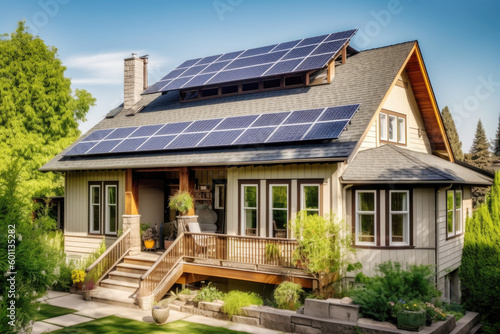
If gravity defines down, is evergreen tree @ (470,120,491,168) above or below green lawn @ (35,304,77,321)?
above

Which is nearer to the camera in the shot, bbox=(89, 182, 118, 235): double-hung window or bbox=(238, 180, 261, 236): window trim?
bbox=(238, 180, 261, 236): window trim

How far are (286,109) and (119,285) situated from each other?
8.15 metres

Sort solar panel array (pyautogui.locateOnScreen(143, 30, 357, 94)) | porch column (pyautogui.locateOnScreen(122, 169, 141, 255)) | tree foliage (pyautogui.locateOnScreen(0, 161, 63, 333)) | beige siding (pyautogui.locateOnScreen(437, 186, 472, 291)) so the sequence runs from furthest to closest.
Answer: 1. solar panel array (pyautogui.locateOnScreen(143, 30, 357, 94))
2. porch column (pyautogui.locateOnScreen(122, 169, 141, 255))
3. beige siding (pyautogui.locateOnScreen(437, 186, 472, 291))
4. tree foliage (pyautogui.locateOnScreen(0, 161, 63, 333))

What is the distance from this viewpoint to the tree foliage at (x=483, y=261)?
1169cm

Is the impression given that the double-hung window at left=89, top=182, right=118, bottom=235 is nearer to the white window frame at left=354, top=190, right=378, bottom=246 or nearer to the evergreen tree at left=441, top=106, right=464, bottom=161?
the white window frame at left=354, top=190, right=378, bottom=246

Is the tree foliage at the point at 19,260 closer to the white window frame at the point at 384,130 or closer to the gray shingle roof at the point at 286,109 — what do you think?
the gray shingle roof at the point at 286,109

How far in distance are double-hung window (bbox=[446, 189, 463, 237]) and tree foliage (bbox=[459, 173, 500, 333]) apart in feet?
7.57

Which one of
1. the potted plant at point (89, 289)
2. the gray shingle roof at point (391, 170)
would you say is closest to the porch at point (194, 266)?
the potted plant at point (89, 289)

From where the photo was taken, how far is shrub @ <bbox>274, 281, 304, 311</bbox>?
38.6 feet

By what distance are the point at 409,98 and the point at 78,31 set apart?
13.3 meters

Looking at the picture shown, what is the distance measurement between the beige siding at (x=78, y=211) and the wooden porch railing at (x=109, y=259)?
1.88 metres

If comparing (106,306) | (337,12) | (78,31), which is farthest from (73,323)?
(337,12)

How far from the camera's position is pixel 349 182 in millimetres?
12758

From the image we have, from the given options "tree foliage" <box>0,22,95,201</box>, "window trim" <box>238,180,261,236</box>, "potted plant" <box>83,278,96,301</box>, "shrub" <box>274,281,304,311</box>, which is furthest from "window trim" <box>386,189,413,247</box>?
"tree foliage" <box>0,22,95,201</box>
